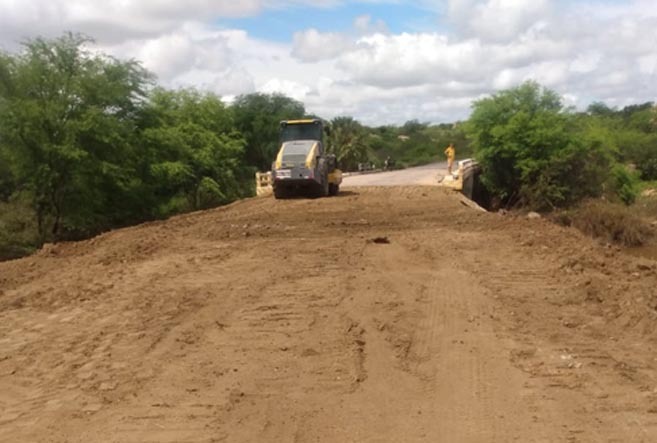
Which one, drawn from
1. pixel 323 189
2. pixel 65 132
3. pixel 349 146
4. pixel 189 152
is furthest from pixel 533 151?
pixel 349 146

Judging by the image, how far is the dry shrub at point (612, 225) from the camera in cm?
2970

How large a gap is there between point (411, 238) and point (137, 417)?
9866mm

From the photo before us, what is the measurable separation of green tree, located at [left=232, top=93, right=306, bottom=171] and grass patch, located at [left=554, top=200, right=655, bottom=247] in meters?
33.9

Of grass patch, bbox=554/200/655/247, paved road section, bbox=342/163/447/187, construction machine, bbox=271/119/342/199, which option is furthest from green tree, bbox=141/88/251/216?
grass patch, bbox=554/200/655/247

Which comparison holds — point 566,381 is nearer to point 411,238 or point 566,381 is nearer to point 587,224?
point 411,238

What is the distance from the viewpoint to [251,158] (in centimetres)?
6469

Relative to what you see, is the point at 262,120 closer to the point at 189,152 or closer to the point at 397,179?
the point at 189,152

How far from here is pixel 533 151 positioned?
40.7m

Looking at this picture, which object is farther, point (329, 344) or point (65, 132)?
point (65, 132)

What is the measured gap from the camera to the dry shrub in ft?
97.5

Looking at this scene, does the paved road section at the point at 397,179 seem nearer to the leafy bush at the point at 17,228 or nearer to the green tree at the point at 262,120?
the leafy bush at the point at 17,228

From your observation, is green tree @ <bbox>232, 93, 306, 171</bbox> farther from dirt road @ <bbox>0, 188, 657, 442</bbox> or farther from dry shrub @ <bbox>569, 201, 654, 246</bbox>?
dirt road @ <bbox>0, 188, 657, 442</bbox>

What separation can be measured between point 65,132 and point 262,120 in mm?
32964

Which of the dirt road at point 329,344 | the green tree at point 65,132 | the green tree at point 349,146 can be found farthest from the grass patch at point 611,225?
the green tree at point 349,146
